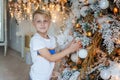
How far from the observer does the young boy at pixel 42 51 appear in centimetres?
159

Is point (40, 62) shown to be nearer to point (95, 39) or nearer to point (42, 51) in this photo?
point (42, 51)

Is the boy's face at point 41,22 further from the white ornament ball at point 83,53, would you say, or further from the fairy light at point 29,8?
the fairy light at point 29,8

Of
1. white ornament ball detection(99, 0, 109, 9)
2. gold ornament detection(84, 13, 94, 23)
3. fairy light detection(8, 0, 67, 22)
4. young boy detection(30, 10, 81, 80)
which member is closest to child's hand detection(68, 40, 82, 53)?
young boy detection(30, 10, 81, 80)

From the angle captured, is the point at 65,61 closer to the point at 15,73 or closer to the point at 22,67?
the point at 15,73

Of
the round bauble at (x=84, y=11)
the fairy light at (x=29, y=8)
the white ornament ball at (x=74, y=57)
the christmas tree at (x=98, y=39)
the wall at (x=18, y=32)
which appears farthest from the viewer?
the wall at (x=18, y=32)

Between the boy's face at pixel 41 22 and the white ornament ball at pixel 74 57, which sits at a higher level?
the boy's face at pixel 41 22

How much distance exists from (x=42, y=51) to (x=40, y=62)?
9 centimetres

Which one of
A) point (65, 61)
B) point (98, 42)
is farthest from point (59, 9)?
point (98, 42)

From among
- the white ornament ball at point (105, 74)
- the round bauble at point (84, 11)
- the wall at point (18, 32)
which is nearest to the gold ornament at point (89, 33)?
the round bauble at point (84, 11)

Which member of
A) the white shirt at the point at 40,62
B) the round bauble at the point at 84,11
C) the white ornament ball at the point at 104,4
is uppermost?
the white ornament ball at the point at 104,4

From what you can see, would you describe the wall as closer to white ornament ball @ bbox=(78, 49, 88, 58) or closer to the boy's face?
the boy's face

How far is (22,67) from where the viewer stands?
470cm

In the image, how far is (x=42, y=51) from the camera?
1.59 m

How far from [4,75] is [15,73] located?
20cm
